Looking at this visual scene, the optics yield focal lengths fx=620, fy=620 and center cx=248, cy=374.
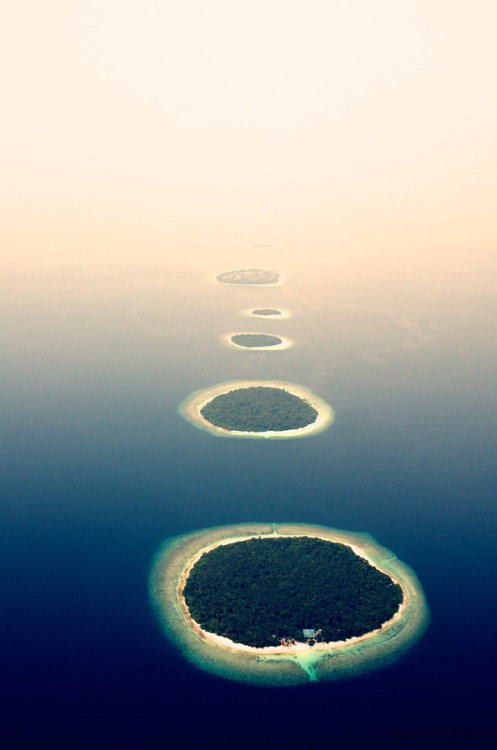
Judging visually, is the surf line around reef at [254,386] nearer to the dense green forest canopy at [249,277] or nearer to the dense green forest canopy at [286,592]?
the dense green forest canopy at [286,592]

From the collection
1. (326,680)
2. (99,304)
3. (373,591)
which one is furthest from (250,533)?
(99,304)

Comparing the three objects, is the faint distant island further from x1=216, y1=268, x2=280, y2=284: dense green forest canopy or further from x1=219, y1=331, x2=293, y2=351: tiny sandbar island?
x1=219, y1=331, x2=293, y2=351: tiny sandbar island

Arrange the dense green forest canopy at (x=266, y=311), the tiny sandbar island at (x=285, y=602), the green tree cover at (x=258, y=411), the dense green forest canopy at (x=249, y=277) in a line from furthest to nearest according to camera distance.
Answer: the dense green forest canopy at (x=249, y=277), the dense green forest canopy at (x=266, y=311), the green tree cover at (x=258, y=411), the tiny sandbar island at (x=285, y=602)

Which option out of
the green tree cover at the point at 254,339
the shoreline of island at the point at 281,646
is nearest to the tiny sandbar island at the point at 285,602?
the shoreline of island at the point at 281,646

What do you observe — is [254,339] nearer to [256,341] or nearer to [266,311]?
[256,341]

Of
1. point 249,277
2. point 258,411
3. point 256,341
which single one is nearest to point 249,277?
Result: point 249,277

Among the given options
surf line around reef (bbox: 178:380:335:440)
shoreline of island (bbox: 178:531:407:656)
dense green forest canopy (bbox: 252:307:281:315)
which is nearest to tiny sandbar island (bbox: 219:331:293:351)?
dense green forest canopy (bbox: 252:307:281:315)
